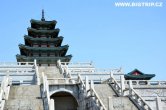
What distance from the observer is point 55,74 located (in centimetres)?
3781

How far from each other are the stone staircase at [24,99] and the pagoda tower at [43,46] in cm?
2599

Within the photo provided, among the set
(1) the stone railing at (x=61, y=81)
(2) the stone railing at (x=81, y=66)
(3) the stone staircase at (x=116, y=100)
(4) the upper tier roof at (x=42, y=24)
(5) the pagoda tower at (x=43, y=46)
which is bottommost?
(3) the stone staircase at (x=116, y=100)

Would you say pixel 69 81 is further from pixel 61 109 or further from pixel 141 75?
pixel 141 75

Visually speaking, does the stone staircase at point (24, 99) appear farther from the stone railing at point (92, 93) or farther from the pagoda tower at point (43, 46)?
the pagoda tower at point (43, 46)

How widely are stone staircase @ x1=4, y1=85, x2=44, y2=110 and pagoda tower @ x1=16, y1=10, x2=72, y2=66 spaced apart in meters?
26.0

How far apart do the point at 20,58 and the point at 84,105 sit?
98.5ft

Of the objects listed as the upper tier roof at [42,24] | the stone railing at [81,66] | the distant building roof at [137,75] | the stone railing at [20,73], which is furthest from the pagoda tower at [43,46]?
the distant building roof at [137,75]

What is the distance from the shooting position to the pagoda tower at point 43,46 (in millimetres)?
54500

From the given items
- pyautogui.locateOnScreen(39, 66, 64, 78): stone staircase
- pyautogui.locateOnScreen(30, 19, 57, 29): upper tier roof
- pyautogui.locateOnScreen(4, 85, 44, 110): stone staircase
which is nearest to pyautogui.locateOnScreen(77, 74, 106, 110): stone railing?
pyautogui.locateOnScreen(4, 85, 44, 110): stone staircase

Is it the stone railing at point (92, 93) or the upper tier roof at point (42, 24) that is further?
the upper tier roof at point (42, 24)

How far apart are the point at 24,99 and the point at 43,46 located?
34.6m

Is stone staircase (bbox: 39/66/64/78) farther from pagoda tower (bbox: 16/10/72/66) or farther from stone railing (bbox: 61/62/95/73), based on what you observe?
pagoda tower (bbox: 16/10/72/66)

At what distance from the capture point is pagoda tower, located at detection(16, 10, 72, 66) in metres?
Answer: 54.5

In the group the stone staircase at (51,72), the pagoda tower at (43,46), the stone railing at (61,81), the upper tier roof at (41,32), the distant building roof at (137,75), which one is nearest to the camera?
the stone railing at (61,81)
